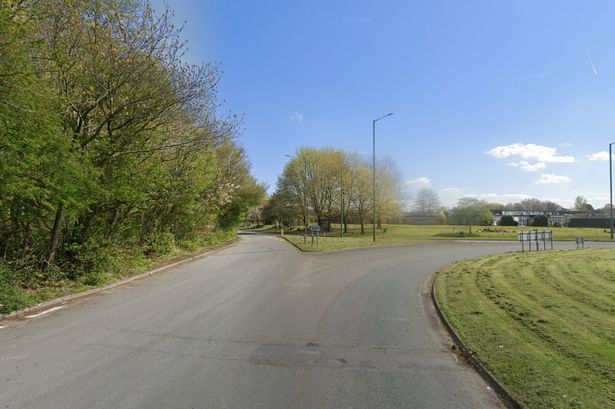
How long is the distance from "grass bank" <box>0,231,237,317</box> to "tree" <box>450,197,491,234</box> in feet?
174

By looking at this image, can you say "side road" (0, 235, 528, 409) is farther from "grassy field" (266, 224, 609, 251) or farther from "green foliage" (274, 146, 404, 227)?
"green foliage" (274, 146, 404, 227)

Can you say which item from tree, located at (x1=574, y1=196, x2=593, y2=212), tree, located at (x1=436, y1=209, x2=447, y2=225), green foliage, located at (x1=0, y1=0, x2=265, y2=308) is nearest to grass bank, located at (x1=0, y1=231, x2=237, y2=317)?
green foliage, located at (x1=0, y1=0, x2=265, y2=308)

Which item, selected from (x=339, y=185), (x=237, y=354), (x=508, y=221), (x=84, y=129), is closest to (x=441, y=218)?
(x=508, y=221)

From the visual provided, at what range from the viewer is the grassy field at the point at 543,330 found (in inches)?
189

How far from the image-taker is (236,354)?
20.1ft

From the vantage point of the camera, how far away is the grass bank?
912cm

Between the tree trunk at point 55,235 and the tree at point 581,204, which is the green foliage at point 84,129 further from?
the tree at point 581,204

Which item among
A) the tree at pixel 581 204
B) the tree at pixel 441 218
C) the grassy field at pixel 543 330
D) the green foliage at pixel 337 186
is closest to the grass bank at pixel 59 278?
the grassy field at pixel 543 330

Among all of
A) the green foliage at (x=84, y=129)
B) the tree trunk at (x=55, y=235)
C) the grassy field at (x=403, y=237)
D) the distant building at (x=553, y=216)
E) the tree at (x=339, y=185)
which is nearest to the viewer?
the green foliage at (x=84, y=129)

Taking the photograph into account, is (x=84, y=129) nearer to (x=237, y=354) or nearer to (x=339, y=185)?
(x=237, y=354)

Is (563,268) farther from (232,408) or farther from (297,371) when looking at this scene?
(232,408)

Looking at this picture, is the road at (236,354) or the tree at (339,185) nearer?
the road at (236,354)

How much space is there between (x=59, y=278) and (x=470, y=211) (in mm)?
59219

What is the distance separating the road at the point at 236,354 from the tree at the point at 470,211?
55.3 m
